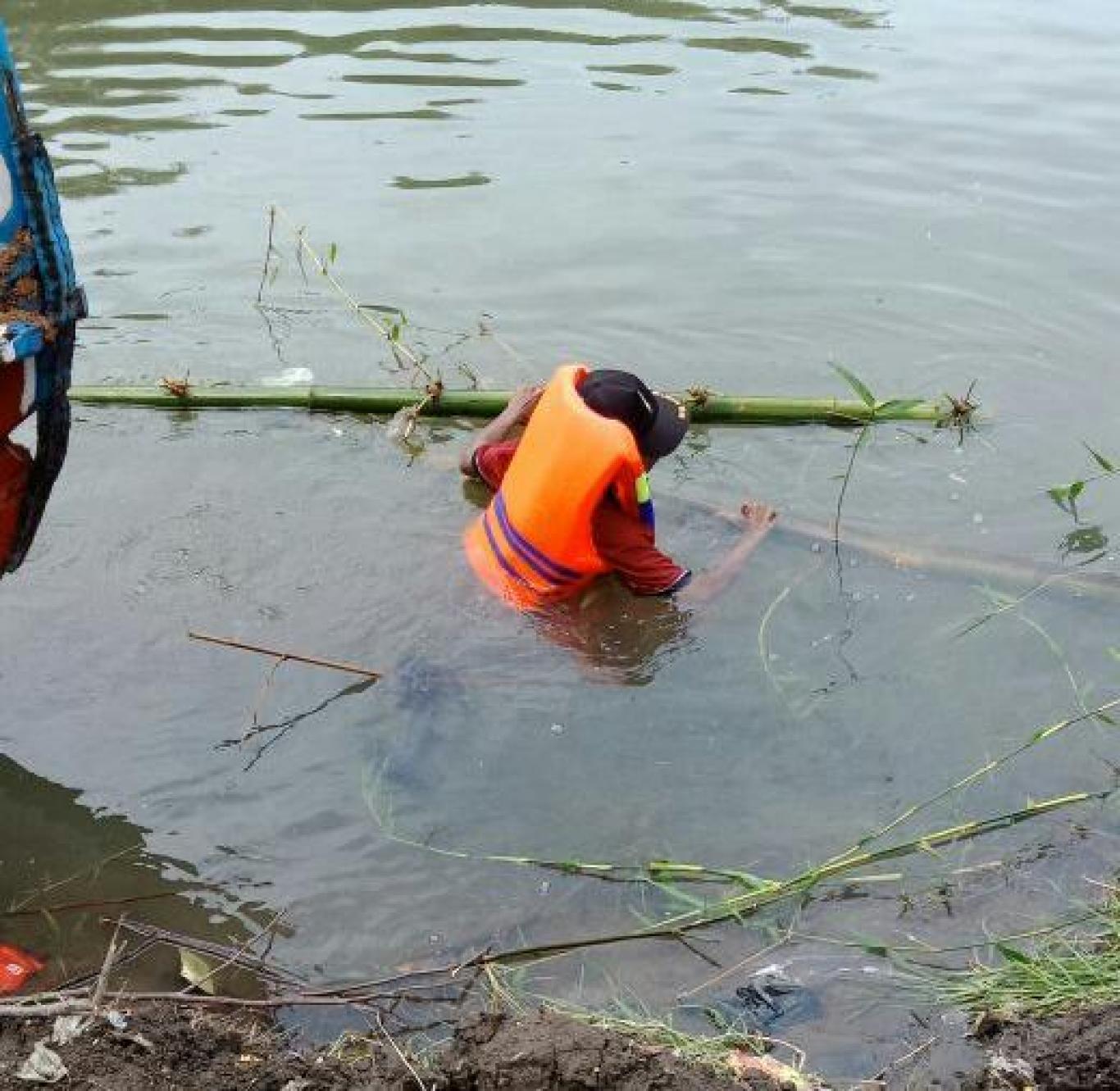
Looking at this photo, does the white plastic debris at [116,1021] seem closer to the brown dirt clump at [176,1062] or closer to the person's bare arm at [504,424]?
the brown dirt clump at [176,1062]

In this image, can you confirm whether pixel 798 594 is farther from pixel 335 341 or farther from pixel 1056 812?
pixel 335 341

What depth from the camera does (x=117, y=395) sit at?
245 inches

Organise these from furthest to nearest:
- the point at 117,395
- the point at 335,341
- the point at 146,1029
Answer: the point at 335,341
the point at 117,395
the point at 146,1029

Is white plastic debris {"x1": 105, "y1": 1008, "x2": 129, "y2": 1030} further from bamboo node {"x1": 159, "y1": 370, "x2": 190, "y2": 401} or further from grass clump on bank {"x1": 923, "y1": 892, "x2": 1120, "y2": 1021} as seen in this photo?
bamboo node {"x1": 159, "y1": 370, "x2": 190, "y2": 401}

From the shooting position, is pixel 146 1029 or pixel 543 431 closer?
pixel 146 1029

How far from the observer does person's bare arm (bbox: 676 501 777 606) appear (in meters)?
5.17

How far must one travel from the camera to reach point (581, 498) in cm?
457

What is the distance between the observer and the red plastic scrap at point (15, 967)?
358 centimetres

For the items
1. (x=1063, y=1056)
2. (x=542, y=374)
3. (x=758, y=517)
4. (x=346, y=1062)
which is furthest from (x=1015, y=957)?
(x=542, y=374)

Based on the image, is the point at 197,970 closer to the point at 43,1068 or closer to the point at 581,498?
the point at 43,1068

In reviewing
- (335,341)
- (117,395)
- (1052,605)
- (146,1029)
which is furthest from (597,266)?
(146,1029)

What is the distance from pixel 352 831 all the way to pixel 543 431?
1.43 m

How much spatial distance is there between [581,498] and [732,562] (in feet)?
3.08

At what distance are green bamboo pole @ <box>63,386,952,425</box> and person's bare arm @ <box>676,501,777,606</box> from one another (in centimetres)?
59
